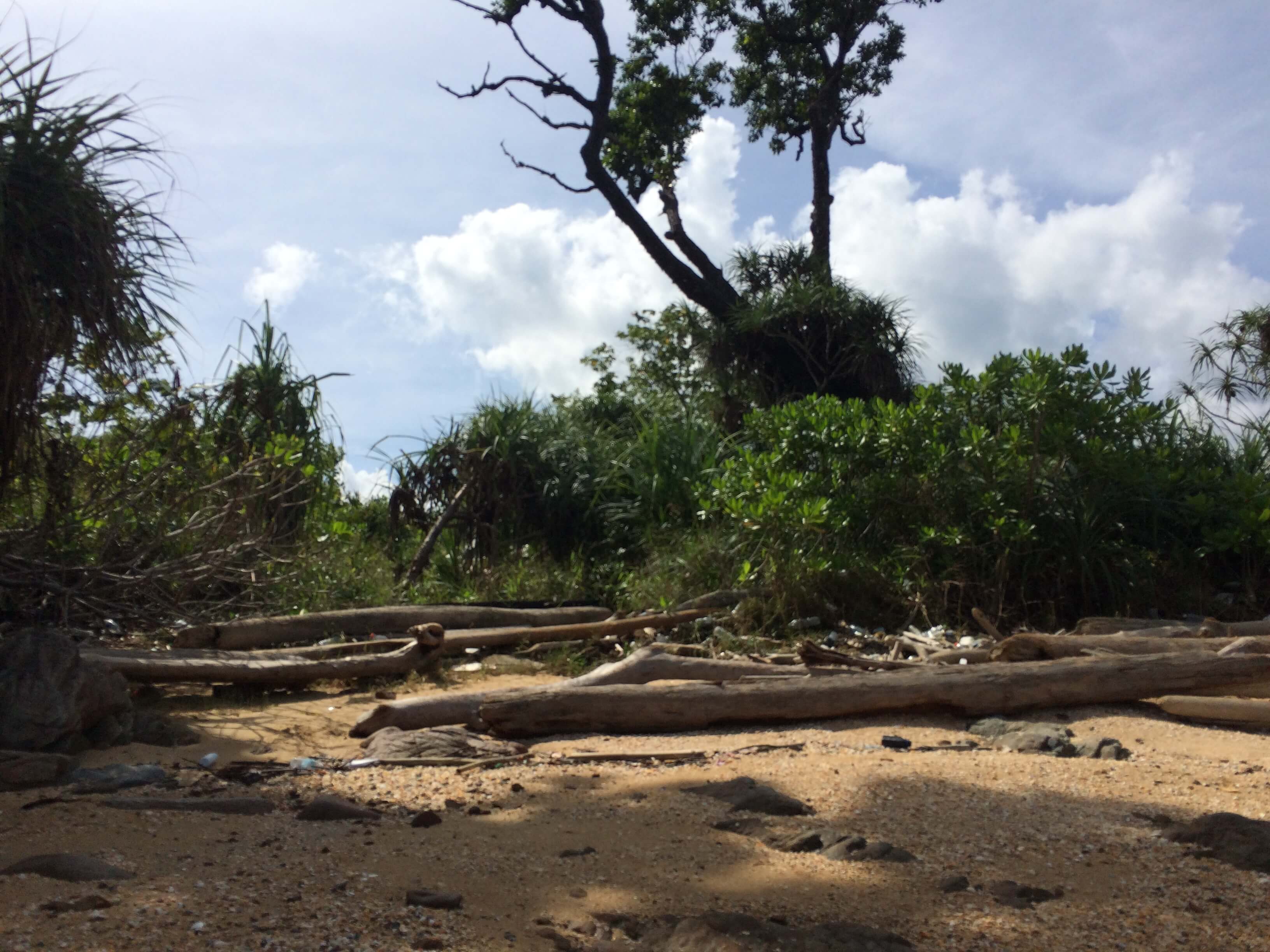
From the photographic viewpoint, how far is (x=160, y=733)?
504cm

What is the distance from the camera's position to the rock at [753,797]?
3836 millimetres

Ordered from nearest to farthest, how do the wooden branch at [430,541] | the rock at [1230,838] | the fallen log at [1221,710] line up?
the rock at [1230,838], the fallen log at [1221,710], the wooden branch at [430,541]

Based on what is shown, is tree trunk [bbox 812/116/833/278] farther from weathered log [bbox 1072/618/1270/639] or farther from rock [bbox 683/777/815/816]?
rock [bbox 683/777/815/816]

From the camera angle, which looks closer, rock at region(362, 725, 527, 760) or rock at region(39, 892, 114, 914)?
rock at region(39, 892, 114, 914)

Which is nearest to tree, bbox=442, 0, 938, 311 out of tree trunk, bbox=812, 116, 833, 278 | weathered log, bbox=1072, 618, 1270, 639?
tree trunk, bbox=812, 116, 833, 278

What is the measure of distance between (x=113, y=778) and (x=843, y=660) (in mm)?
3806

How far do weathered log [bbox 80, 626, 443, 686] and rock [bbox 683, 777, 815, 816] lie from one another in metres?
3.17

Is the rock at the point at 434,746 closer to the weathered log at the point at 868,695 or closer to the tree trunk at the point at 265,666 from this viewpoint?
the weathered log at the point at 868,695

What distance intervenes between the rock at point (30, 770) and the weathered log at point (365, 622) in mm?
2338

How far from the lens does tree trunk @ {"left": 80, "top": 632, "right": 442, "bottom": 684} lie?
575 cm

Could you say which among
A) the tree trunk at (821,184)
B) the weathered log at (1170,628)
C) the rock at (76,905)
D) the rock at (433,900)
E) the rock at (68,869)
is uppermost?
the tree trunk at (821,184)

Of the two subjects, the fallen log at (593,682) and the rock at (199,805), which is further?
the fallen log at (593,682)

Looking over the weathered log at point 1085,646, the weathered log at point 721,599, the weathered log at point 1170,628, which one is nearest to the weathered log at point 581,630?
the weathered log at point 721,599

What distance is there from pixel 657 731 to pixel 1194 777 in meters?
2.42
